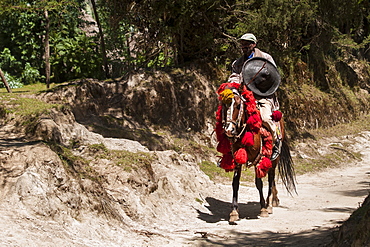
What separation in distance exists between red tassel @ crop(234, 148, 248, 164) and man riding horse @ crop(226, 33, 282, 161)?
994mm

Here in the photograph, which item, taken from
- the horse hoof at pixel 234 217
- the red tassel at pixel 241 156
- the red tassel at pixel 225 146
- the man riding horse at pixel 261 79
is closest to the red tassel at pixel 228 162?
the red tassel at pixel 225 146

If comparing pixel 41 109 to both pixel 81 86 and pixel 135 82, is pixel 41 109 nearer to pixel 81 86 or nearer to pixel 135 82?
pixel 81 86

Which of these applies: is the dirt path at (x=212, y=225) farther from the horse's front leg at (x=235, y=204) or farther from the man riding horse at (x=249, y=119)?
the man riding horse at (x=249, y=119)

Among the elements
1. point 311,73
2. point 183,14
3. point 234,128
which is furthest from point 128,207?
point 311,73

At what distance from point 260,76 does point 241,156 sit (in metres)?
1.95

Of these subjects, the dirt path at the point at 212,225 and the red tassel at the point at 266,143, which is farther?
the red tassel at the point at 266,143

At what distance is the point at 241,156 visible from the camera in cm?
903

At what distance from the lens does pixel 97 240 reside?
674cm

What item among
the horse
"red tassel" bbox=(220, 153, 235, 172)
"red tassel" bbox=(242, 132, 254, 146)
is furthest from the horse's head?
"red tassel" bbox=(220, 153, 235, 172)

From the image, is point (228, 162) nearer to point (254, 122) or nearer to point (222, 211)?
point (254, 122)

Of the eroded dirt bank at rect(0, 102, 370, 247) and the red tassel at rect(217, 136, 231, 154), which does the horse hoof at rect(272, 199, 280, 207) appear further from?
the red tassel at rect(217, 136, 231, 154)

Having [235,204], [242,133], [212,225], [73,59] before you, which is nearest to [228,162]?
[242,133]

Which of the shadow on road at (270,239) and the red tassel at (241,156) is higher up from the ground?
the red tassel at (241,156)

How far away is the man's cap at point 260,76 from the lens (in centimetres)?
984
